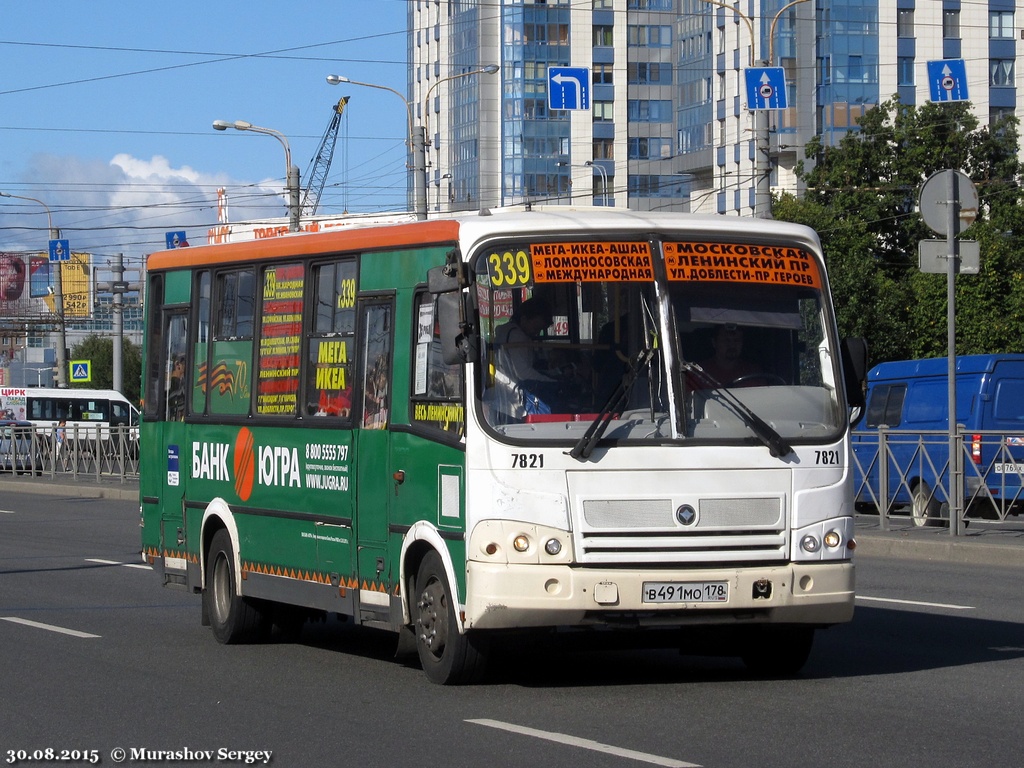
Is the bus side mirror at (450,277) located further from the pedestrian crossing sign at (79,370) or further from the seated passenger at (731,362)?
the pedestrian crossing sign at (79,370)

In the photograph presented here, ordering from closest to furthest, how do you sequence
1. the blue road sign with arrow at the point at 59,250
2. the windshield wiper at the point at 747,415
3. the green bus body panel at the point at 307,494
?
the windshield wiper at the point at 747,415
the green bus body panel at the point at 307,494
the blue road sign with arrow at the point at 59,250

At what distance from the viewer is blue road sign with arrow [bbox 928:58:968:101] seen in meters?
46.2

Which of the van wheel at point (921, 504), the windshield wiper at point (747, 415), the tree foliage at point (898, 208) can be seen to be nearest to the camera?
the windshield wiper at point (747, 415)

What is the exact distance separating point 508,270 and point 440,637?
199 centimetres

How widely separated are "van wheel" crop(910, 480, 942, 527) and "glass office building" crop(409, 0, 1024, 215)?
65.5 metres

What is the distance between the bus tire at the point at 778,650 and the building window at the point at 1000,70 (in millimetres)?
79804

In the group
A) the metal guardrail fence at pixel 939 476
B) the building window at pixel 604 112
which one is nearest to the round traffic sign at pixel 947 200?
the metal guardrail fence at pixel 939 476

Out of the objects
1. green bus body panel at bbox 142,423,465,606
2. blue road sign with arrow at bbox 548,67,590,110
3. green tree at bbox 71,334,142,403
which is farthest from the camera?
green tree at bbox 71,334,142,403

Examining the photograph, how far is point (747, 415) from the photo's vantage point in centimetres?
915

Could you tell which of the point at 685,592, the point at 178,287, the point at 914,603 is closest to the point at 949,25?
the point at 914,603

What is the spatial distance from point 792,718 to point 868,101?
75.1 metres

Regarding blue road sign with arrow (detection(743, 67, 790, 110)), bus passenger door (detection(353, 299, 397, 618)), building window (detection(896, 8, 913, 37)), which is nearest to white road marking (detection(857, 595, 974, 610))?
bus passenger door (detection(353, 299, 397, 618))

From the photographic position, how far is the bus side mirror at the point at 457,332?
8906 mm

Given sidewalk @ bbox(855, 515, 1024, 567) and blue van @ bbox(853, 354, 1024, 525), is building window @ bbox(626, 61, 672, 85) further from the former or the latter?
sidewalk @ bbox(855, 515, 1024, 567)
